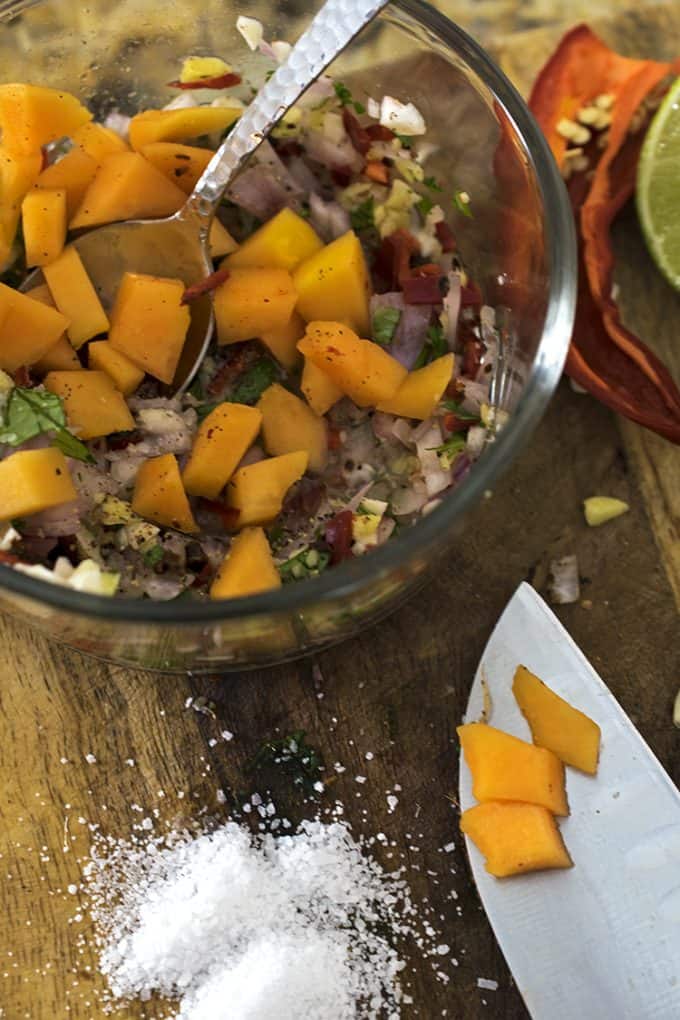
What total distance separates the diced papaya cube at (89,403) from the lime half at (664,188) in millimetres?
856

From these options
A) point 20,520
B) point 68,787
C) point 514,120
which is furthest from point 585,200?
Result: point 68,787

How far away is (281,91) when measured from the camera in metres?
1.46

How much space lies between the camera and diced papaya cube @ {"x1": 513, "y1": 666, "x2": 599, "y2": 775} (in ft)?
4.73

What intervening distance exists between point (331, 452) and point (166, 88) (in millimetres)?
640

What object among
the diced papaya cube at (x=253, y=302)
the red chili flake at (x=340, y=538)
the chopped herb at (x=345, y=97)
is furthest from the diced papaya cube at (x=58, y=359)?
the chopped herb at (x=345, y=97)

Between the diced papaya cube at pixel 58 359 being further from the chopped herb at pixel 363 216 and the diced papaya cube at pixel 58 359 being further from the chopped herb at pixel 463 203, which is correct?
the chopped herb at pixel 463 203

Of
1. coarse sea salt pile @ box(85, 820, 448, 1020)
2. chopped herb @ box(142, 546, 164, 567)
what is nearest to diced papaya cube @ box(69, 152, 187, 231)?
chopped herb @ box(142, 546, 164, 567)

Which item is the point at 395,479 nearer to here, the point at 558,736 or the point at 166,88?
the point at 558,736

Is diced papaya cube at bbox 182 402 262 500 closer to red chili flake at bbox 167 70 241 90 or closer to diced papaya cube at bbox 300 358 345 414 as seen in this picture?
diced papaya cube at bbox 300 358 345 414

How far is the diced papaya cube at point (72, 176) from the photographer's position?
1546 millimetres

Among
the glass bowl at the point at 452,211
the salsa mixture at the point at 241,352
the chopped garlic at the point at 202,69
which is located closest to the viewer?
the glass bowl at the point at 452,211

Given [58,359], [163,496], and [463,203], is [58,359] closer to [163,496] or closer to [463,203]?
[163,496]

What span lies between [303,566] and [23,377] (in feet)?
1.48

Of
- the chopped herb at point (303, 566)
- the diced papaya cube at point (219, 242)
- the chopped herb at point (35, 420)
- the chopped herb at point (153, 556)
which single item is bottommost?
the chopped herb at point (303, 566)
